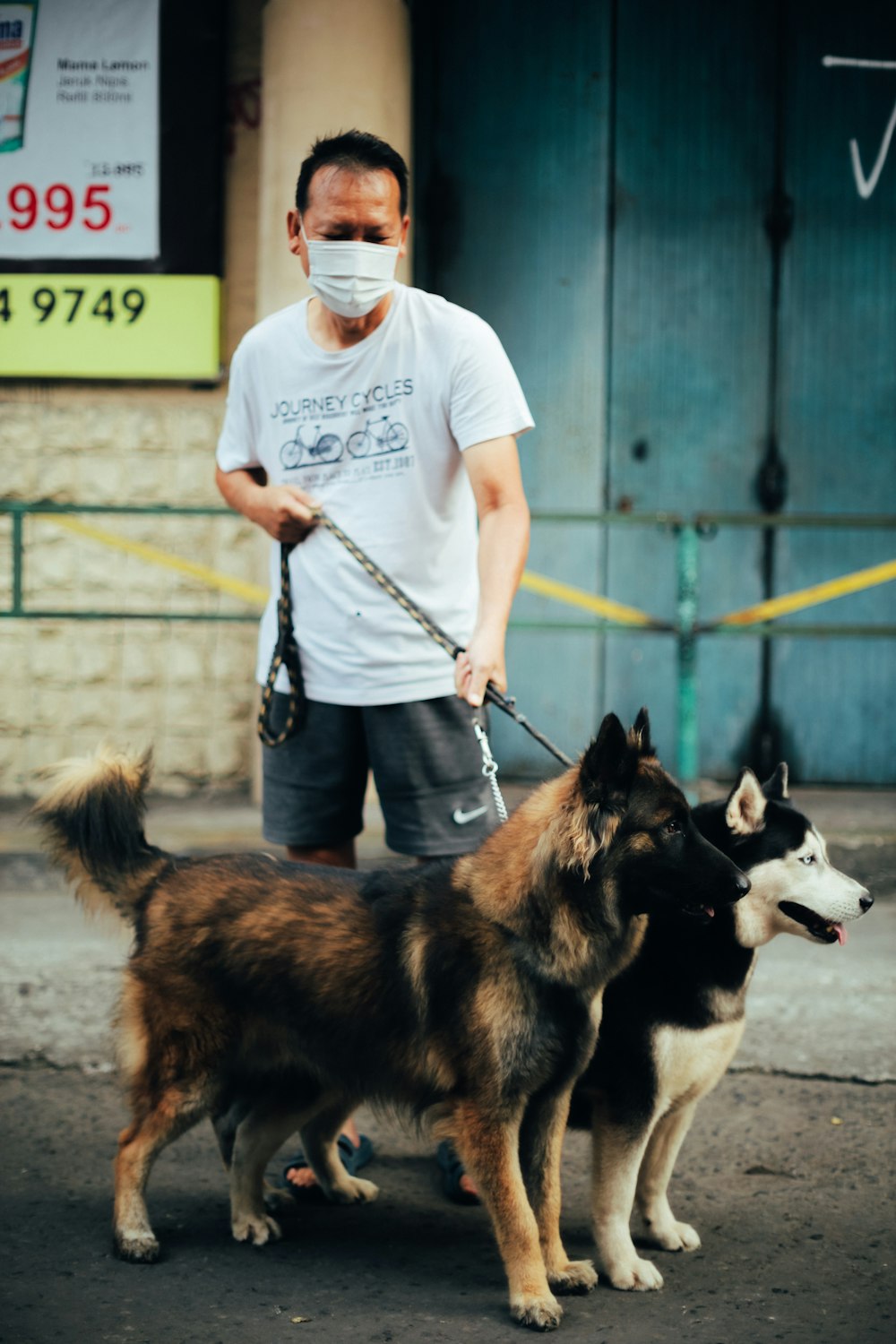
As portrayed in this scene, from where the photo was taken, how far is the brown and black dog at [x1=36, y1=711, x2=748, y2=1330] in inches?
112

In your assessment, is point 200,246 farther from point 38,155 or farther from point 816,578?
point 816,578

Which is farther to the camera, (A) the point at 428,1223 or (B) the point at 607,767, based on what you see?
(A) the point at 428,1223

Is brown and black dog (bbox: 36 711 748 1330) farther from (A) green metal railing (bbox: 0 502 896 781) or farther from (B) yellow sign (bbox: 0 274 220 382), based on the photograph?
(B) yellow sign (bbox: 0 274 220 382)

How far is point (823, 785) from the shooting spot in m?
7.04

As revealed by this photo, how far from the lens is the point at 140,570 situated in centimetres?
698

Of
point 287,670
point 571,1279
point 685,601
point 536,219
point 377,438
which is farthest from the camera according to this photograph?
point 536,219

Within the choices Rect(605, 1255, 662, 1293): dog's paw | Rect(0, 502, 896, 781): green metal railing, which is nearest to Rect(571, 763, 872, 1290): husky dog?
Rect(605, 1255, 662, 1293): dog's paw

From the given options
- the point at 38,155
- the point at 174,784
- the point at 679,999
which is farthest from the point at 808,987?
the point at 38,155

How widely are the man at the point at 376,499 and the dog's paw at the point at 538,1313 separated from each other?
0.86 m

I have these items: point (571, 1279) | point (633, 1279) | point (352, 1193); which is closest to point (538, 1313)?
point (571, 1279)

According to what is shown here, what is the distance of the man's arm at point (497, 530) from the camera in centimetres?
323

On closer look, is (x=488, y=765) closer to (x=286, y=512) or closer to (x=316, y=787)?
(x=316, y=787)

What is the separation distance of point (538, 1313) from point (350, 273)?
7.27ft

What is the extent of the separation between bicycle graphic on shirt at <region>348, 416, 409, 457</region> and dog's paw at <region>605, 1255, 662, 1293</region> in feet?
6.08
